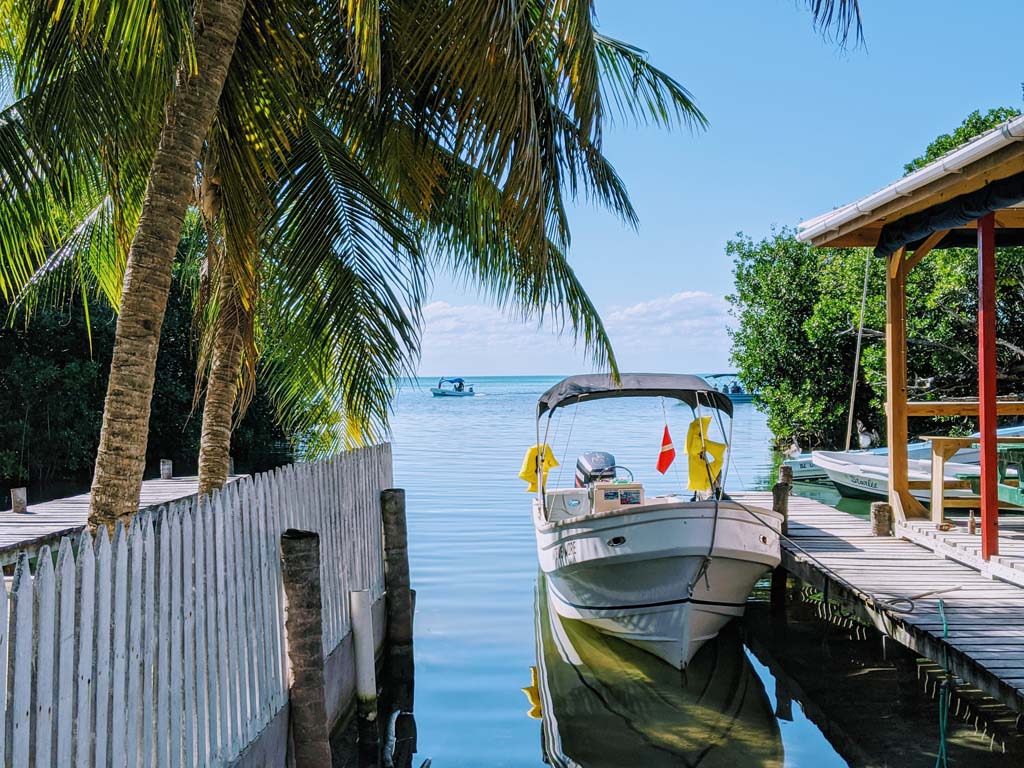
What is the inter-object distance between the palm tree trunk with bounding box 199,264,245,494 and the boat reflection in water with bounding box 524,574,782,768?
3.88 m

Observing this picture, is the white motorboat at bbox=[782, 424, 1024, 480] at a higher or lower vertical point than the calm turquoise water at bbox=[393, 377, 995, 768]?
higher

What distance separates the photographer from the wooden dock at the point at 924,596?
21.5 ft

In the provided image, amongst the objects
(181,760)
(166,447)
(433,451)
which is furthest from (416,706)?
(433,451)

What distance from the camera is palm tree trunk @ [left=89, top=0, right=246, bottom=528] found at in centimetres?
560

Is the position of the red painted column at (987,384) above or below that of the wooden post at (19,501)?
above

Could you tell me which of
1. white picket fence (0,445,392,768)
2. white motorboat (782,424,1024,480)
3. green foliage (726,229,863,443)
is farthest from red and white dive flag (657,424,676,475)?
green foliage (726,229,863,443)

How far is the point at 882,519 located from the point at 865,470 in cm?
981

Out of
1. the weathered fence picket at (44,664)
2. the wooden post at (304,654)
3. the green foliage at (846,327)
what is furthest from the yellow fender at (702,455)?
the green foliage at (846,327)

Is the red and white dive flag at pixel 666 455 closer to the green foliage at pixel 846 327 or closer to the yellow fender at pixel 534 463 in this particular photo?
the yellow fender at pixel 534 463

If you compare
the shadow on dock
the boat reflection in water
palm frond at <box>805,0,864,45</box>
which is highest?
palm frond at <box>805,0,864,45</box>

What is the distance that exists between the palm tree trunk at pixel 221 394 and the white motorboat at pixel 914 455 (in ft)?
33.3

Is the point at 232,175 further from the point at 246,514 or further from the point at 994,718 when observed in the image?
the point at 994,718

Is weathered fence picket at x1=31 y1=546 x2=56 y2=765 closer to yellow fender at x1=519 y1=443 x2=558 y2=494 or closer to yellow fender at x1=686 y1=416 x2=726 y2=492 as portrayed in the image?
yellow fender at x1=686 y1=416 x2=726 y2=492

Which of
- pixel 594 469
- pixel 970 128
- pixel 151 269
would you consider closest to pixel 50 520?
pixel 594 469
